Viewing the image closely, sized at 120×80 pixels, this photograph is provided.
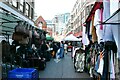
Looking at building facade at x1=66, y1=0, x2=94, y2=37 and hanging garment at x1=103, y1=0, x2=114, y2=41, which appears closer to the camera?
hanging garment at x1=103, y1=0, x2=114, y2=41

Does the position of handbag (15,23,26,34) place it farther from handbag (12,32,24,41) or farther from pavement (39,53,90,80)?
pavement (39,53,90,80)

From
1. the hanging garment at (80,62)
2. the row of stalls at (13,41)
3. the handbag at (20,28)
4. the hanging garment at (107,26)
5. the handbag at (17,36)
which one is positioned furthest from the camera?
the hanging garment at (80,62)

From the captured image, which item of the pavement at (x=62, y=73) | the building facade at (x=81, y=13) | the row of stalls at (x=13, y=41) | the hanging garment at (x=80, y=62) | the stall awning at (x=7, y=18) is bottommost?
the pavement at (x=62, y=73)

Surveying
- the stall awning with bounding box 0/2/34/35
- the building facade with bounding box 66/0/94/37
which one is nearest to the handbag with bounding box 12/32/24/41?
the stall awning with bounding box 0/2/34/35

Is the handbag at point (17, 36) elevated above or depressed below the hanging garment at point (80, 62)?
above

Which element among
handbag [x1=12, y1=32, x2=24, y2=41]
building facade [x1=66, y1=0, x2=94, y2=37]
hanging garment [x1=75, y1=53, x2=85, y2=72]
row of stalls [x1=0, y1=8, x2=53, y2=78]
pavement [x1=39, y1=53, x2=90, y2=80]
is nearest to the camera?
row of stalls [x1=0, y1=8, x2=53, y2=78]

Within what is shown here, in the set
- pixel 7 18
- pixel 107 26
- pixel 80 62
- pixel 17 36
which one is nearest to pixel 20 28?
pixel 17 36

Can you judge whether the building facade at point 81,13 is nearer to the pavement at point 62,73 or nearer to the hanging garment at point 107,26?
the pavement at point 62,73

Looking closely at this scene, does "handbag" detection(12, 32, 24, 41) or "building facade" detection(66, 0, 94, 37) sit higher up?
"building facade" detection(66, 0, 94, 37)

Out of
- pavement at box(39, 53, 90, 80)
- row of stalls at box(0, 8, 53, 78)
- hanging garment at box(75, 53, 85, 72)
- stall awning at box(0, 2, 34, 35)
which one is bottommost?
pavement at box(39, 53, 90, 80)

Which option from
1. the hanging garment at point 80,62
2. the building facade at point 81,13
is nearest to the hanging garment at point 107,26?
the hanging garment at point 80,62

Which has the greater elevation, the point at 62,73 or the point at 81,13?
the point at 81,13

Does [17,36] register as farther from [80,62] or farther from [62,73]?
[80,62]

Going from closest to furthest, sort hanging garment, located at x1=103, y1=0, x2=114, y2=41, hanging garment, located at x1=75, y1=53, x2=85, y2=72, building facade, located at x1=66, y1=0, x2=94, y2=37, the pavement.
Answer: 1. hanging garment, located at x1=103, y1=0, x2=114, y2=41
2. the pavement
3. hanging garment, located at x1=75, y1=53, x2=85, y2=72
4. building facade, located at x1=66, y1=0, x2=94, y2=37
